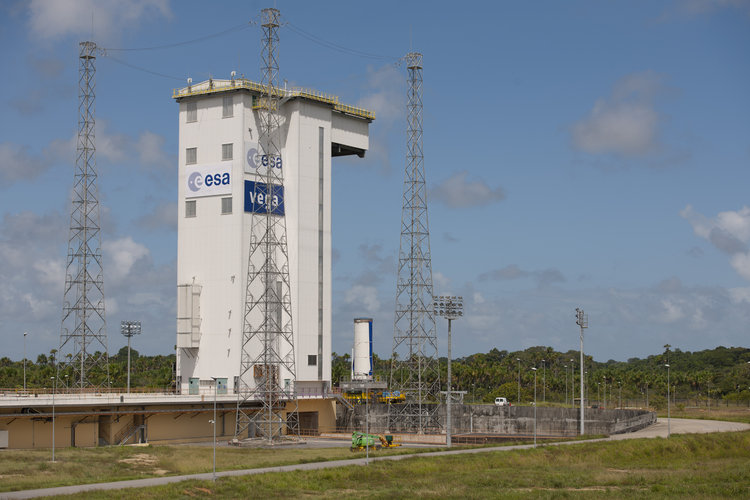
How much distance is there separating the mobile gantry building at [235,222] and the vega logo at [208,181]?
11 centimetres

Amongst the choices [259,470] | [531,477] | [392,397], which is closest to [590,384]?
[392,397]

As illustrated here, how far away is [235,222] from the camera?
9725 cm

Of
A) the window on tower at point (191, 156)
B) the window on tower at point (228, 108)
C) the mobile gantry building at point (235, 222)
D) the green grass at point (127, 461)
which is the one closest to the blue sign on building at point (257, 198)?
the mobile gantry building at point (235, 222)

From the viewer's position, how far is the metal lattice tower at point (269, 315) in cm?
9081

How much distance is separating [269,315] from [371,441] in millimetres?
20663

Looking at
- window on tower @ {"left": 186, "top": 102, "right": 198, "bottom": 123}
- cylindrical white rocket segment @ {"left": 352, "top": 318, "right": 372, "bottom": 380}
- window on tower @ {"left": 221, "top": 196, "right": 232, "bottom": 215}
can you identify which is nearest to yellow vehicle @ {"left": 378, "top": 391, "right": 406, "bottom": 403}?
cylindrical white rocket segment @ {"left": 352, "top": 318, "right": 372, "bottom": 380}

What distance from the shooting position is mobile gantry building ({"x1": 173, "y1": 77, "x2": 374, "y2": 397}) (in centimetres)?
9712

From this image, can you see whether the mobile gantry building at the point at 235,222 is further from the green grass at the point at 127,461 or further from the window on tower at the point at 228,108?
the green grass at the point at 127,461

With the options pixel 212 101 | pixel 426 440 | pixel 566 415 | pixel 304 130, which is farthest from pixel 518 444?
pixel 212 101

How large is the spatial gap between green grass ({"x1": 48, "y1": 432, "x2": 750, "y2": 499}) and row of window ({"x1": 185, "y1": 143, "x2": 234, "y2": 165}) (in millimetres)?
46087

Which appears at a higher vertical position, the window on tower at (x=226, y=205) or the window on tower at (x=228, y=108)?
the window on tower at (x=228, y=108)

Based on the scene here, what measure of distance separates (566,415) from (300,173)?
4553cm

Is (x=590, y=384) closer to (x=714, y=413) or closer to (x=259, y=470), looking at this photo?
(x=714, y=413)

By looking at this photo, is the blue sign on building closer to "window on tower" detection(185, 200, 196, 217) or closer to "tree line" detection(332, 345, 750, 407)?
"window on tower" detection(185, 200, 196, 217)
